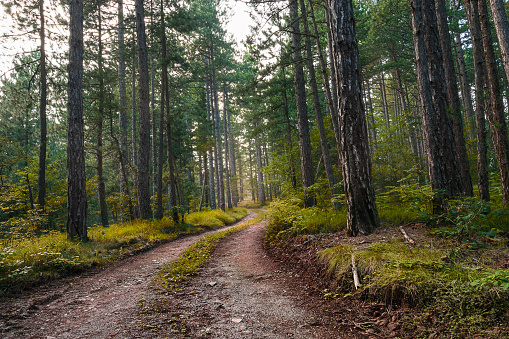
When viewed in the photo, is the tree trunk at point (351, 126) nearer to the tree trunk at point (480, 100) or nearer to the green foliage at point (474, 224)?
the green foliage at point (474, 224)

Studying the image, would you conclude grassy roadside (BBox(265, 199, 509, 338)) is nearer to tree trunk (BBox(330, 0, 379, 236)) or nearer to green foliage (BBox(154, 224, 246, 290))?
tree trunk (BBox(330, 0, 379, 236))

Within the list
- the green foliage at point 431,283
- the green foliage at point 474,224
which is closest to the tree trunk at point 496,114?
the green foliage at point 474,224

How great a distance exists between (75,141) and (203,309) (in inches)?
265

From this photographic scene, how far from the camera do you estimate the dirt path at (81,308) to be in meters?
2.84

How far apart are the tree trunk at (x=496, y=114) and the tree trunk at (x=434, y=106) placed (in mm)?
1496

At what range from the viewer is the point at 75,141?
7242mm

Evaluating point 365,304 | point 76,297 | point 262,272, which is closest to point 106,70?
point 76,297

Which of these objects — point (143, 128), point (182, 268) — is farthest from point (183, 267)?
point (143, 128)

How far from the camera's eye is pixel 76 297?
157 inches

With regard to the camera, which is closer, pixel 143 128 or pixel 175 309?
pixel 175 309

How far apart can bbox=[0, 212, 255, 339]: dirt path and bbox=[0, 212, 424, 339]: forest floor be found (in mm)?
10

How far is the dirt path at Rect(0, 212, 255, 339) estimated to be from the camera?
2836mm

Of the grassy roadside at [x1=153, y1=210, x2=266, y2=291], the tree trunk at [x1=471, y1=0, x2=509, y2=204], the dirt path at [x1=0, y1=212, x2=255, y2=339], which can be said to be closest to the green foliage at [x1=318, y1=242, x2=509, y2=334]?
the grassy roadside at [x1=153, y1=210, x2=266, y2=291]

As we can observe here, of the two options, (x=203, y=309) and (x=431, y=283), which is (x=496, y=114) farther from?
(x=203, y=309)
